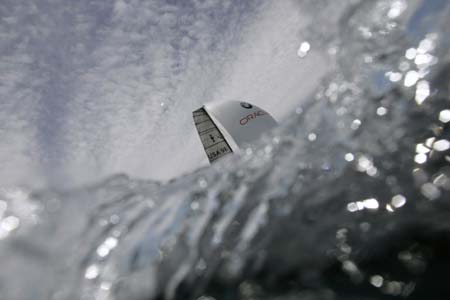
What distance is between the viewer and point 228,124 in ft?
61.1

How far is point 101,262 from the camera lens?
13.6 feet

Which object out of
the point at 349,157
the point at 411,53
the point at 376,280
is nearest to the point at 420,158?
the point at 349,157

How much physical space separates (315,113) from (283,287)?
8.18 feet

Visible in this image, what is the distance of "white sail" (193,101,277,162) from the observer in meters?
18.5

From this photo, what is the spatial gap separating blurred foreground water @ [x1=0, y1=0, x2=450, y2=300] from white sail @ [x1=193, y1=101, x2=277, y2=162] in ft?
43.6

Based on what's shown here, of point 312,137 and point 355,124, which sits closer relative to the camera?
point 355,124

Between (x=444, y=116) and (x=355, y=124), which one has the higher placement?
(x=355, y=124)

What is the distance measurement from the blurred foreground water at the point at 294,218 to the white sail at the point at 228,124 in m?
13.3

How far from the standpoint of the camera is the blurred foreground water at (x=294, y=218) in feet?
11.7

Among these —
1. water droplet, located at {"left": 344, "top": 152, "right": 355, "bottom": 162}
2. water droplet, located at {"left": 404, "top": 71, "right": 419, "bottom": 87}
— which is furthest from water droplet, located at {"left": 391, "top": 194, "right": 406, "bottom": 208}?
water droplet, located at {"left": 404, "top": 71, "right": 419, "bottom": 87}

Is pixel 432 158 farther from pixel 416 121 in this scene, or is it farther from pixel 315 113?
pixel 315 113

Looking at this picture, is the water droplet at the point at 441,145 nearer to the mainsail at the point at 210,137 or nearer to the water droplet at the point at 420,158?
the water droplet at the point at 420,158

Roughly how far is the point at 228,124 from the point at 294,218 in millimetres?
14685

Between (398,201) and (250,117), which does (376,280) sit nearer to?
(398,201)
